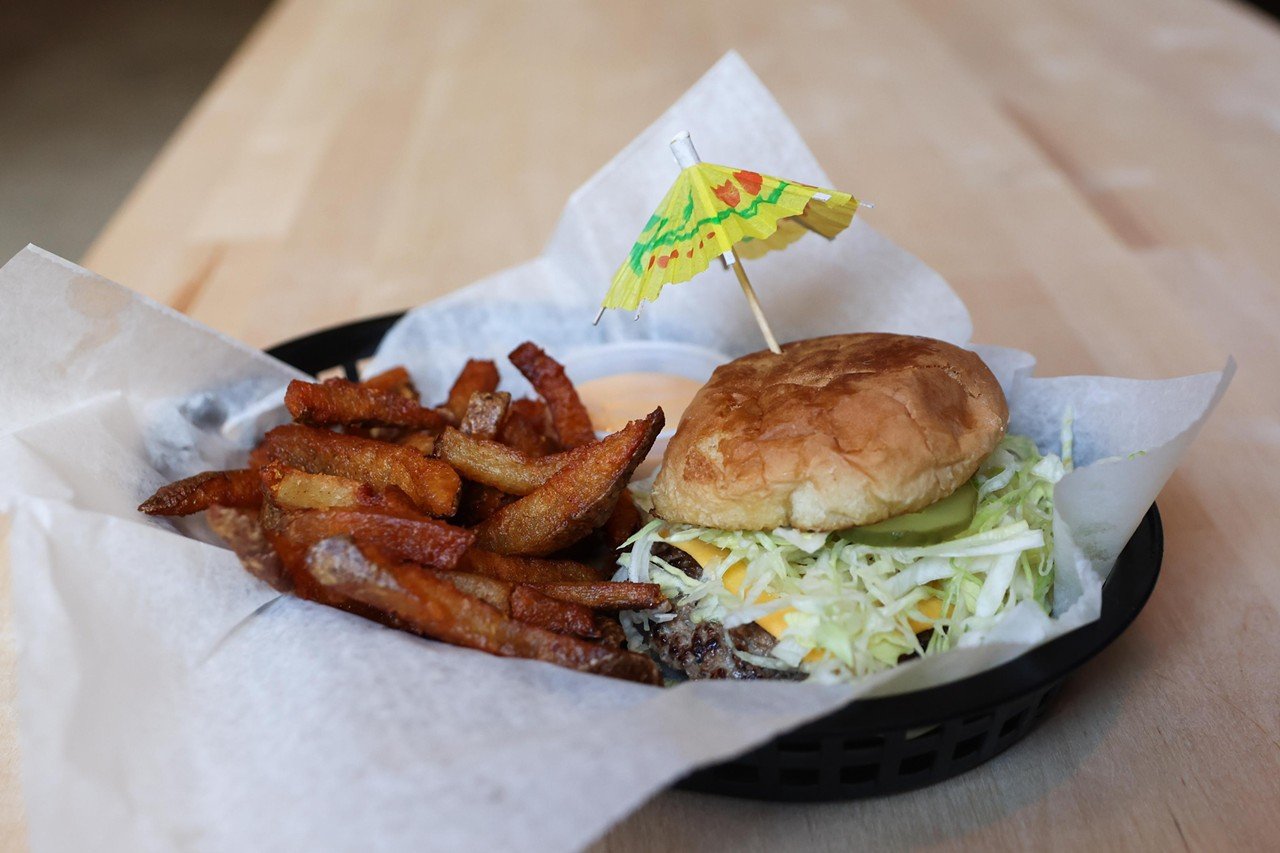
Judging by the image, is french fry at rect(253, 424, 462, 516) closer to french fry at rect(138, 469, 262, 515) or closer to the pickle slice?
french fry at rect(138, 469, 262, 515)

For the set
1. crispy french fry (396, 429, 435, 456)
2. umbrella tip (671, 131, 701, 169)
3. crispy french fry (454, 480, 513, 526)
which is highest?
umbrella tip (671, 131, 701, 169)

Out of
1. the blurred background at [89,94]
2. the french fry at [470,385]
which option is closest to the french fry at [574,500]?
the french fry at [470,385]

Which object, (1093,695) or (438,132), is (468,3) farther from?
(1093,695)

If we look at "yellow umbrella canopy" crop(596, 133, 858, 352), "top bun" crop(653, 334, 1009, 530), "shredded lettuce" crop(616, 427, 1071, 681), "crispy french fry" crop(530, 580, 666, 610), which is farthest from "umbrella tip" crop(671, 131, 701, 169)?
"crispy french fry" crop(530, 580, 666, 610)

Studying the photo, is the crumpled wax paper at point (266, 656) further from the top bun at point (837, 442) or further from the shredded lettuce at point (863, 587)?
the top bun at point (837, 442)

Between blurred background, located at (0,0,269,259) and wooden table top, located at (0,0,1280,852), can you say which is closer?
wooden table top, located at (0,0,1280,852)

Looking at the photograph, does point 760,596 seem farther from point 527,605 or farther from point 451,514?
point 451,514
